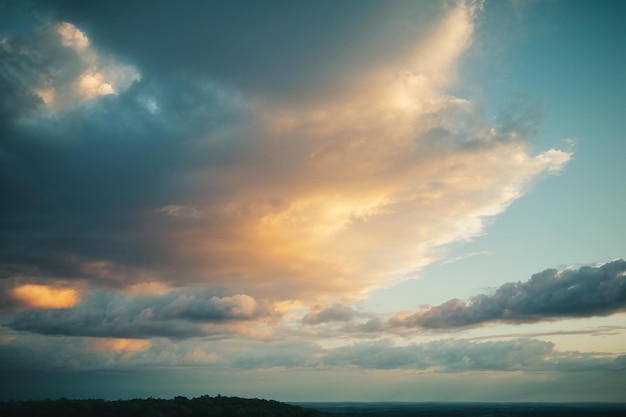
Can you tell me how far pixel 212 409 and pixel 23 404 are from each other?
31.6m

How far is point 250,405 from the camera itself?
92000 millimetres

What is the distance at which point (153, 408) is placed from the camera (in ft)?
243

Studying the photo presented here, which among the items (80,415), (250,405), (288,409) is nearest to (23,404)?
(80,415)

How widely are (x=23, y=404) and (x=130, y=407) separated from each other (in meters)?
16.6

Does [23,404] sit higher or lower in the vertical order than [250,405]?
higher

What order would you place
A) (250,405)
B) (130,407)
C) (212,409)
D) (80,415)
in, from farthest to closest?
(250,405)
(212,409)
(130,407)
(80,415)

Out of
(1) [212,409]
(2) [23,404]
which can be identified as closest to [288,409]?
(1) [212,409]

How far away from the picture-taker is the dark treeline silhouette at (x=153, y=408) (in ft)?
215

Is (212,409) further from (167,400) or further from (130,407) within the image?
(130,407)

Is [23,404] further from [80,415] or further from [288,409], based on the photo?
[288,409]

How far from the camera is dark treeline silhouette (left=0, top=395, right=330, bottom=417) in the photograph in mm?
65438

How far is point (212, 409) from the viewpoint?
80.8 metres

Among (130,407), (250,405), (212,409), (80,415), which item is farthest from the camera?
(250,405)

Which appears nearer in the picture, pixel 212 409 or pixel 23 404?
pixel 23 404
